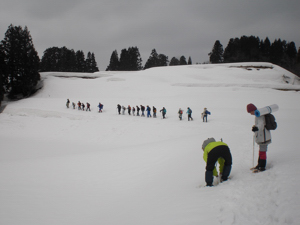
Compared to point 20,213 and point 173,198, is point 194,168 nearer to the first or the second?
Result: point 173,198

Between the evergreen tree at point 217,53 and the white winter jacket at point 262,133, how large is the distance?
81.1 m

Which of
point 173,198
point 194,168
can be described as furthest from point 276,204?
point 194,168

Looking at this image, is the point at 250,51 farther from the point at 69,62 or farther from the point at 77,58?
the point at 69,62

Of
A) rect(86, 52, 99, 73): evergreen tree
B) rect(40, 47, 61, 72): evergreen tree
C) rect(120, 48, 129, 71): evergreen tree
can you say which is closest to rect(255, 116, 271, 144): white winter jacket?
rect(86, 52, 99, 73): evergreen tree

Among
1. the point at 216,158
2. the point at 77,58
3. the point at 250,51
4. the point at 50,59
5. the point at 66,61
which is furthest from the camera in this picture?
the point at 250,51

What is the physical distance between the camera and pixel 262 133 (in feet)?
13.9

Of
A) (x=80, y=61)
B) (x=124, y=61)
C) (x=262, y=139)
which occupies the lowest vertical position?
(x=262, y=139)

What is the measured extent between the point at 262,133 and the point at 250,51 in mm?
87615

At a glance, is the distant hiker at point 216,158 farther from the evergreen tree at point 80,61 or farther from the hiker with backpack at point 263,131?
the evergreen tree at point 80,61

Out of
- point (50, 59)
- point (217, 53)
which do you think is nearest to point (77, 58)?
point (50, 59)

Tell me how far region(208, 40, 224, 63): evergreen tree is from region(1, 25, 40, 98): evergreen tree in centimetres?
7146

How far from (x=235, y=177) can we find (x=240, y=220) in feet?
6.01

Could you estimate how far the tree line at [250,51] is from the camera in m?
72.2

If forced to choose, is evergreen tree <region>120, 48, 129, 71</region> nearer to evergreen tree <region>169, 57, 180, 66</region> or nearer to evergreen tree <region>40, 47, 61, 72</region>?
evergreen tree <region>40, 47, 61, 72</region>
